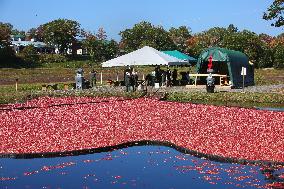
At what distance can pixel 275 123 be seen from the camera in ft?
73.1

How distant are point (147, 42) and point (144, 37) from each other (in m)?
18.9

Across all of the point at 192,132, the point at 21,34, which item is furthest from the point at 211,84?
the point at 21,34

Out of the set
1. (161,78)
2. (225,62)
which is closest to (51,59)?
(161,78)

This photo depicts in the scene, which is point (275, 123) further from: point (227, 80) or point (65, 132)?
point (227, 80)

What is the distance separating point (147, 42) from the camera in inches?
4988

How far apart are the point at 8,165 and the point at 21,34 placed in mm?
191158

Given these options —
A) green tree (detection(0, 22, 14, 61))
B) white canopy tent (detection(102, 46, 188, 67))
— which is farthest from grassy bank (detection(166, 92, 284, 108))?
green tree (detection(0, 22, 14, 61))

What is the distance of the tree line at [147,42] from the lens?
110 meters

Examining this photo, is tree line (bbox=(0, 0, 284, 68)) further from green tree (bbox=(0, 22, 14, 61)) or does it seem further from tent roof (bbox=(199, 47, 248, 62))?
tent roof (bbox=(199, 47, 248, 62))

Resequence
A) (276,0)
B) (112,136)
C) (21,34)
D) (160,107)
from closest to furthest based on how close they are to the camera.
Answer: (112,136)
(160,107)
(276,0)
(21,34)

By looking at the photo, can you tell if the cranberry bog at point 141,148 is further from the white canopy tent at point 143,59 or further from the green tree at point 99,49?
the green tree at point 99,49

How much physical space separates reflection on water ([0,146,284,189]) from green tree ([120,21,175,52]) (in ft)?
375

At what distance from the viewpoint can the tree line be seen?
362 ft

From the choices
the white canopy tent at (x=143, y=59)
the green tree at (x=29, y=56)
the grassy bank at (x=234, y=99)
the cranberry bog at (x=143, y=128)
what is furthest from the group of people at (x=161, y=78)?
the green tree at (x=29, y=56)
